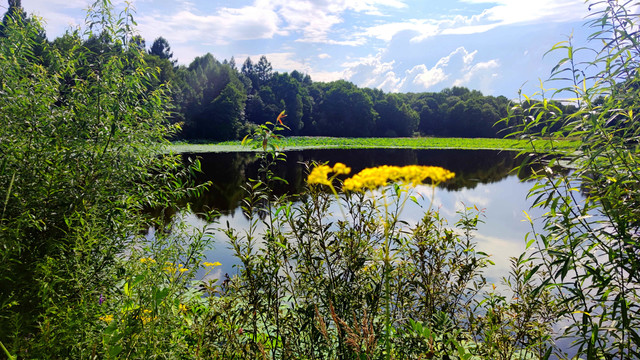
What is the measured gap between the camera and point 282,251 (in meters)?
1.99

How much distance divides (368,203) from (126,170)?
194cm

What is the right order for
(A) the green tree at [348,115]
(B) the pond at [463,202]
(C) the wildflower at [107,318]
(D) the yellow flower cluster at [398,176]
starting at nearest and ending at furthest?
(D) the yellow flower cluster at [398,176] → (C) the wildflower at [107,318] → (B) the pond at [463,202] → (A) the green tree at [348,115]

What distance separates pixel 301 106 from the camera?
178ft

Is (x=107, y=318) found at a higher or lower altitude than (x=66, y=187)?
lower

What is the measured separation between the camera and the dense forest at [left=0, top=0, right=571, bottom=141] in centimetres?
3981

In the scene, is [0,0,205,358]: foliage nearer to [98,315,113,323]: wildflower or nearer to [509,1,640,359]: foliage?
[98,315,113,323]: wildflower

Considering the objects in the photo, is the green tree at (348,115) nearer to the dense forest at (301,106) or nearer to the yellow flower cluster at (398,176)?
the dense forest at (301,106)

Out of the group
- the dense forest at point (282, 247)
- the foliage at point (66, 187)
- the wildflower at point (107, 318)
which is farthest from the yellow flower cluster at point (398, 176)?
the wildflower at point (107, 318)

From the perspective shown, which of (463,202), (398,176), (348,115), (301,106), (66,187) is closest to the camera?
(398,176)

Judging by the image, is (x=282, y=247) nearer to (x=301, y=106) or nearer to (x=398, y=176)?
(x=398, y=176)

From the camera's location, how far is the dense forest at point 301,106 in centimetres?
3981

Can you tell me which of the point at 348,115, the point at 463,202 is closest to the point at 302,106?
Result: the point at 348,115

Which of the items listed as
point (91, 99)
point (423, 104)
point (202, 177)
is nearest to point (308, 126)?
point (423, 104)

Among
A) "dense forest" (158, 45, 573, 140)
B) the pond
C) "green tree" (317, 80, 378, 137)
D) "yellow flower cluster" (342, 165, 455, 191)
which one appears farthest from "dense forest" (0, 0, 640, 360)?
"green tree" (317, 80, 378, 137)
